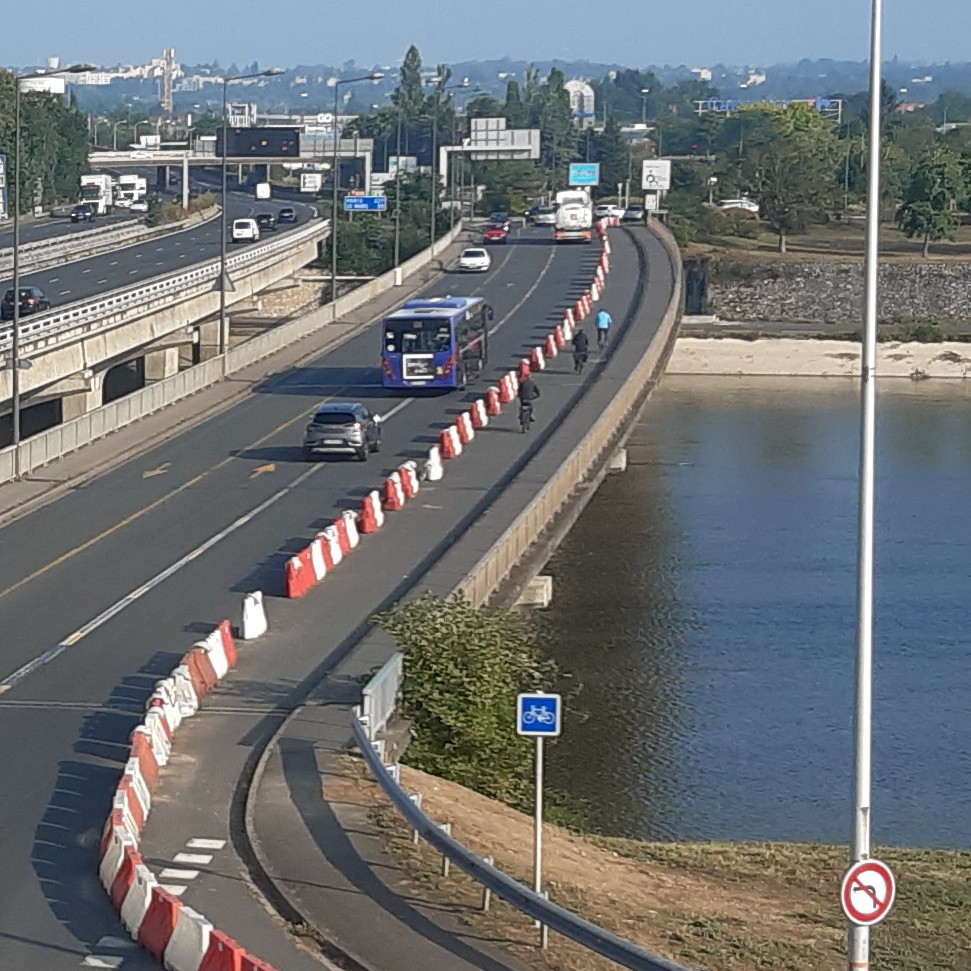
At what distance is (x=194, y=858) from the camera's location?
1814 cm

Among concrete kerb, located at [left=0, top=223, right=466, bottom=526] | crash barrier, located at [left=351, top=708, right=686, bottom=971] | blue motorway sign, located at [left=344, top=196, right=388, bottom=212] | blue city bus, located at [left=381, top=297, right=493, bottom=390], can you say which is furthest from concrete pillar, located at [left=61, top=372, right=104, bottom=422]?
blue motorway sign, located at [left=344, top=196, right=388, bottom=212]

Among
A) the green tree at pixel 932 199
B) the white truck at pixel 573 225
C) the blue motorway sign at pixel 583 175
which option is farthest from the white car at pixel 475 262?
the blue motorway sign at pixel 583 175

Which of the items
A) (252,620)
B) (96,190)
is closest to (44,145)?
(96,190)

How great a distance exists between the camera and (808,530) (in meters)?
56.0

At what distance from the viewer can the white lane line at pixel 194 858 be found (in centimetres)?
1800

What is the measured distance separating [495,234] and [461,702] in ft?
279

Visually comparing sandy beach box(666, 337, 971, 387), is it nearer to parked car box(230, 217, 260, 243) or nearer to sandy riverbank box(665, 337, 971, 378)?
sandy riverbank box(665, 337, 971, 378)

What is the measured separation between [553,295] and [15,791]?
60.5 metres

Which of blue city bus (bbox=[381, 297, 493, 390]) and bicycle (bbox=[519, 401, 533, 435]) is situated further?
blue city bus (bbox=[381, 297, 493, 390])

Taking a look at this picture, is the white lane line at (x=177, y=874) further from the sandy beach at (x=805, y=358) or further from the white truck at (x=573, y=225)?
the white truck at (x=573, y=225)

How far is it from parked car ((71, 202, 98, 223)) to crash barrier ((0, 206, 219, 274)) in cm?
287

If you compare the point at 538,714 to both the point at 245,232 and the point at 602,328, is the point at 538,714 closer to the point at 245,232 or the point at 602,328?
the point at 602,328

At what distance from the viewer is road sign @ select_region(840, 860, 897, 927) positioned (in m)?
13.3

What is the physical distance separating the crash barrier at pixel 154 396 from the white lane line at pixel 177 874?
2444 cm
